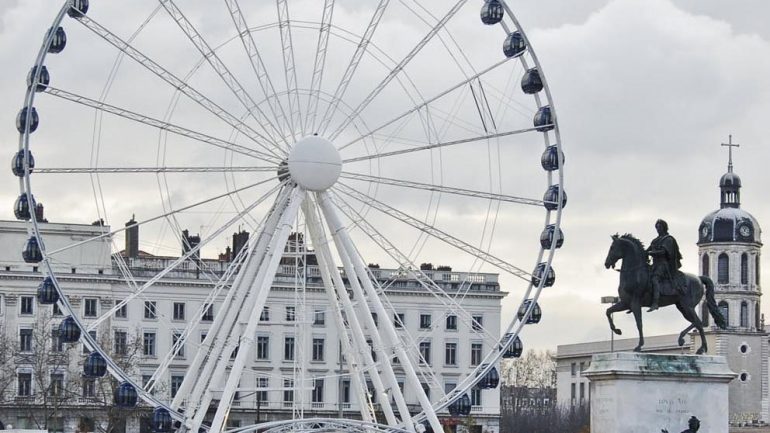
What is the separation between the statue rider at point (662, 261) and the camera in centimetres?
6644

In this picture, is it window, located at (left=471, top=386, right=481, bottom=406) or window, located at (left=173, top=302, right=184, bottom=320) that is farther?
window, located at (left=471, top=386, right=481, bottom=406)

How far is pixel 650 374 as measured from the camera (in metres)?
66.5

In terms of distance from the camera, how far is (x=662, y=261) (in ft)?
219

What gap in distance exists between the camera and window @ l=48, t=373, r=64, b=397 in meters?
128

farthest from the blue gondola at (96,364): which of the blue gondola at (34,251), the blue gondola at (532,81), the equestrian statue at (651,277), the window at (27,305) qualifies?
the window at (27,305)

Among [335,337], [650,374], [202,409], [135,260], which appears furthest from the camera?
[335,337]

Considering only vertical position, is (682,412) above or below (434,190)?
below

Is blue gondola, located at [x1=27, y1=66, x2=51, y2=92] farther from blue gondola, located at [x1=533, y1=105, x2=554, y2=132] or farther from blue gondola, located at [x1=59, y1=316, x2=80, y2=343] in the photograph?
blue gondola, located at [x1=533, y1=105, x2=554, y2=132]

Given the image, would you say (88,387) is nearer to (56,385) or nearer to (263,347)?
(56,385)

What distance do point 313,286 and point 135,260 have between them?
12.0m

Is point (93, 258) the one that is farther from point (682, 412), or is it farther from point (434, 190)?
point (682, 412)

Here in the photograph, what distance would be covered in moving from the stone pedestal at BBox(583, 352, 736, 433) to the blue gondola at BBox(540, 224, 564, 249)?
13.7m

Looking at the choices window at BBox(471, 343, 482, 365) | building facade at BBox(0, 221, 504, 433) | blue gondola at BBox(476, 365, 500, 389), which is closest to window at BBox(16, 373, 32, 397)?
building facade at BBox(0, 221, 504, 433)

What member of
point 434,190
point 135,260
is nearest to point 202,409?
point 434,190
